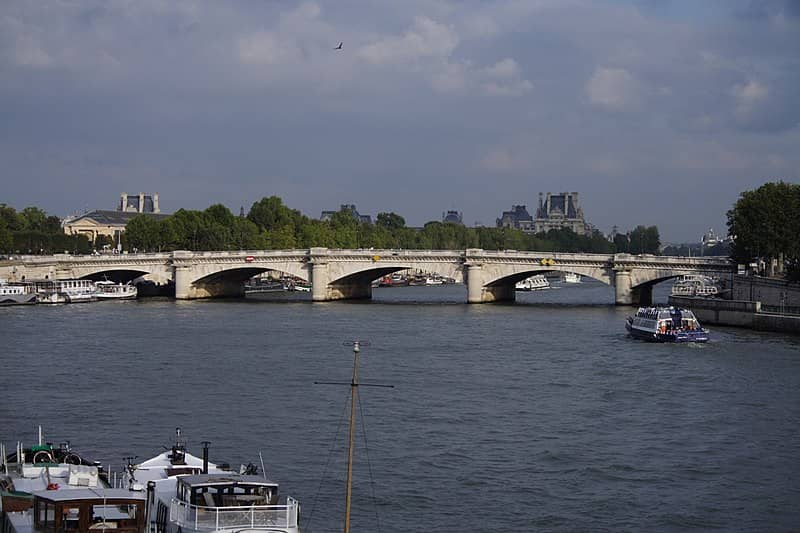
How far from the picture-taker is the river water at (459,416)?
81.0ft

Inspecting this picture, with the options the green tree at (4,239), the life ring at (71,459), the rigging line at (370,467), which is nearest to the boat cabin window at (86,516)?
the life ring at (71,459)

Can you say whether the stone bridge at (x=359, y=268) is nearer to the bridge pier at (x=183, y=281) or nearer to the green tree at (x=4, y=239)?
the bridge pier at (x=183, y=281)

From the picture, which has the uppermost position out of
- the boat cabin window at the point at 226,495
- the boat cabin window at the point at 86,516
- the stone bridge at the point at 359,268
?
the stone bridge at the point at 359,268

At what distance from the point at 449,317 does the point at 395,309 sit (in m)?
8.09

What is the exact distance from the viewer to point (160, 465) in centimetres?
2344

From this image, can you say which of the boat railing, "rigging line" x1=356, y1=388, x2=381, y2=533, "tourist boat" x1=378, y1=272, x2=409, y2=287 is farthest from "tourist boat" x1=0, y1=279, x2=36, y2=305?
the boat railing

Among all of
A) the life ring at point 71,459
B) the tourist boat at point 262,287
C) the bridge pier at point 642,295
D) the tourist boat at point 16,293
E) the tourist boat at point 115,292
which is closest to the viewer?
the life ring at point 71,459

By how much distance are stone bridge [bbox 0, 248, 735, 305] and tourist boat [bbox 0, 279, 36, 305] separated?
6.53 metres

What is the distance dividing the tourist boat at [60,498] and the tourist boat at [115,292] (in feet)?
214

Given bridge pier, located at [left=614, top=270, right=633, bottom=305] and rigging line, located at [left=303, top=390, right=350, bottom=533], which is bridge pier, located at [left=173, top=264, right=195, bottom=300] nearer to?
bridge pier, located at [left=614, top=270, right=633, bottom=305]

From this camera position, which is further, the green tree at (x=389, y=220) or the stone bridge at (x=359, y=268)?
the green tree at (x=389, y=220)

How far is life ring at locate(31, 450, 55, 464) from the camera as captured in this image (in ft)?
76.0

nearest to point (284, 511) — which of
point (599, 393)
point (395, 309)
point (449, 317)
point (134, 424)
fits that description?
point (134, 424)

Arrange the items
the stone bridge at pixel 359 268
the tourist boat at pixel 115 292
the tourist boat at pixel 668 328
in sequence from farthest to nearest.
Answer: the tourist boat at pixel 115 292, the stone bridge at pixel 359 268, the tourist boat at pixel 668 328
